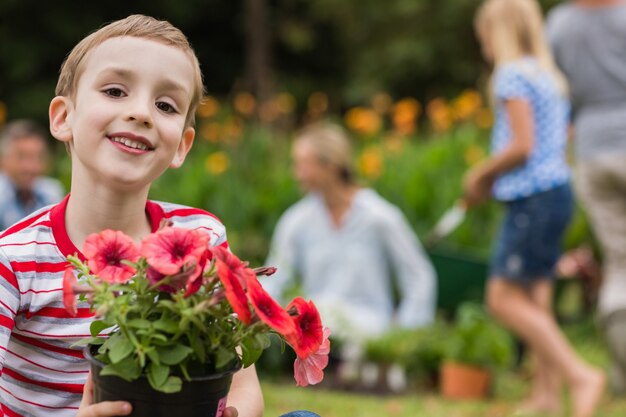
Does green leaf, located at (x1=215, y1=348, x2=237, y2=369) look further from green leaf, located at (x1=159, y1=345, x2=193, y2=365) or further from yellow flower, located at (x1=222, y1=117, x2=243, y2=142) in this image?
yellow flower, located at (x1=222, y1=117, x2=243, y2=142)

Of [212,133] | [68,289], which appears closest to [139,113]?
[68,289]

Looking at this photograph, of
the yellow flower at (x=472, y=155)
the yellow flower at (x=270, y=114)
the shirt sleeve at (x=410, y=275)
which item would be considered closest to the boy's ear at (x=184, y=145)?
the shirt sleeve at (x=410, y=275)

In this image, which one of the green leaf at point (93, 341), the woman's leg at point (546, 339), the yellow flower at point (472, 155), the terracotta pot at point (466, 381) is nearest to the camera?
the green leaf at point (93, 341)

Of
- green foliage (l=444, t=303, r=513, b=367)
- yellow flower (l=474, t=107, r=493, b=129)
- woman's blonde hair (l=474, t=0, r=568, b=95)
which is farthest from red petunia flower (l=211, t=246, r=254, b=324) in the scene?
yellow flower (l=474, t=107, r=493, b=129)

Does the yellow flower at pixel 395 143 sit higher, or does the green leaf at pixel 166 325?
the green leaf at pixel 166 325

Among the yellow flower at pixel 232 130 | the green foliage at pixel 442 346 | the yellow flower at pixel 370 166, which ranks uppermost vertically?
the yellow flower at pixel 232 130

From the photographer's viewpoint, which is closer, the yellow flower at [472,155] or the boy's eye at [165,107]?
the boy's eye at [165,107]

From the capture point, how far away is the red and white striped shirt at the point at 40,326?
168 cm

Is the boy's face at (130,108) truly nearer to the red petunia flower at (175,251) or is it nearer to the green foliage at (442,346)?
the red petunia flower at (175,251)

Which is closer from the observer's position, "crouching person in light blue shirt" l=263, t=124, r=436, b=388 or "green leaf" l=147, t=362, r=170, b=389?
"green leaf" l=147, t=362, r=170, b=389

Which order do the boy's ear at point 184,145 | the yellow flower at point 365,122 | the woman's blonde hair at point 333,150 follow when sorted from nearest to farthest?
the boy's ear at point 184,145, the woman's blonde hair at point 333,150, the yellow flower at point 365,122

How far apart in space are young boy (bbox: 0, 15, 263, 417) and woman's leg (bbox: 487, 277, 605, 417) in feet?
7.68

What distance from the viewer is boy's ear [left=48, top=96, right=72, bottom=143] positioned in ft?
5.93

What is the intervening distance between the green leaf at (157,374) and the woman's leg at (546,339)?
2.71 metres
